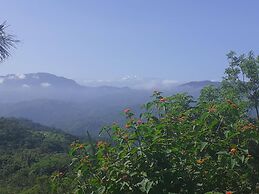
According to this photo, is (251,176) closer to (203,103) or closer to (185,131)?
(185,131)

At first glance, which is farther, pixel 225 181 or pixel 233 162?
pixel 225 181

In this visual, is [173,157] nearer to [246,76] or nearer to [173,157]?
[173,157]

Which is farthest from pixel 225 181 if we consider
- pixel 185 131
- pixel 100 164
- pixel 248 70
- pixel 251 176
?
pixel 248 70

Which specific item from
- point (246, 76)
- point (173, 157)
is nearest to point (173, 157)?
point (173, 157)

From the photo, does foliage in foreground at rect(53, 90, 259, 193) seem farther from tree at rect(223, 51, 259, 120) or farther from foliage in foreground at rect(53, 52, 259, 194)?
tree at rect(223, 51, 259, 120)

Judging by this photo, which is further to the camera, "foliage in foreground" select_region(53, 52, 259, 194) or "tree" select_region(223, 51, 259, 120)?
"tree" select_region(223, 51, 259, 120)

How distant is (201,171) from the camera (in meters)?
3.88

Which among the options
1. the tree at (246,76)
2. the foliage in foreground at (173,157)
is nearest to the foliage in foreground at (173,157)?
the foliage in foreground at (173,157)

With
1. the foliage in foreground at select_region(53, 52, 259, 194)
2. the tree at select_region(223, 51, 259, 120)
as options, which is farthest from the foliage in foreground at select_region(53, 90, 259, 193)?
the tree at select_region(223, 51, 259, 120)

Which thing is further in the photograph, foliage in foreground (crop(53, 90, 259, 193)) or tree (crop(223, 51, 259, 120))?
tree (crop(223, 51, 259, 120))

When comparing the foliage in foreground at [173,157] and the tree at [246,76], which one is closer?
the foliage in foreground at [173,157]

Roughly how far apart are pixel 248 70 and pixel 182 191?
4005cm

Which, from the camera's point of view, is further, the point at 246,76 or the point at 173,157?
the point at 246,76

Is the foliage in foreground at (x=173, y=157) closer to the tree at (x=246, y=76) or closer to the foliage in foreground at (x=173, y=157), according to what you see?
the foliage in foreground at (x=173, y=157)
